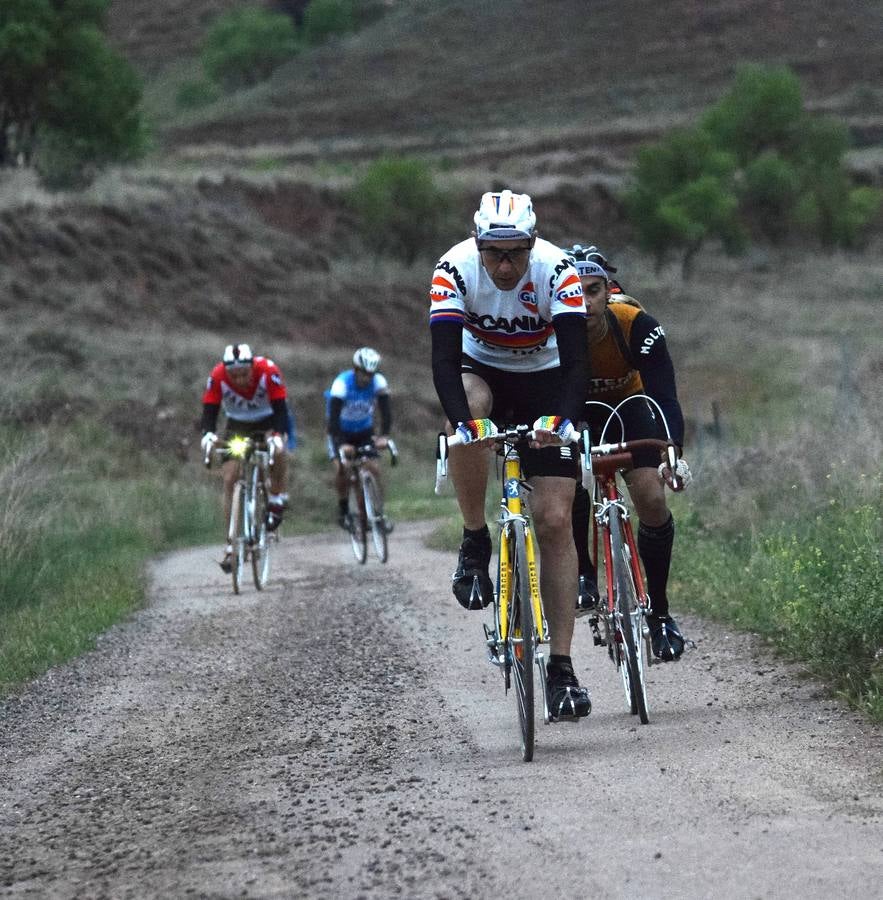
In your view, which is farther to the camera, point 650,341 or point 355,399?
point 355,399

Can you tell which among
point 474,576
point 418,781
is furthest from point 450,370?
point 418,781

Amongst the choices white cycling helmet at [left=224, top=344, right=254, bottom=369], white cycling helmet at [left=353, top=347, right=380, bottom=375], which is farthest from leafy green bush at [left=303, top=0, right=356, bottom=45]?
white cycling helmet at [left=224, top=344, right=254, bottom=369]

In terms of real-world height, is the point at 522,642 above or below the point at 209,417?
below

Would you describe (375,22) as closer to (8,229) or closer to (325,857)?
(8,229)

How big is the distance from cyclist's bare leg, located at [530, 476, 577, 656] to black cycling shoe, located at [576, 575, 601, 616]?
942 mm

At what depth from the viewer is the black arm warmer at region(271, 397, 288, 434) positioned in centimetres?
1495

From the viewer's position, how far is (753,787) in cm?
590

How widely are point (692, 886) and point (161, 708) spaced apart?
14.4 feet

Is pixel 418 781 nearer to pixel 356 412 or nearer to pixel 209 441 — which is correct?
pixel 209 441

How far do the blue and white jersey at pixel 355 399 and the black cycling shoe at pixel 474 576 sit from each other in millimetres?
10511

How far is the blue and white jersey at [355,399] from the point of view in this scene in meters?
17.8

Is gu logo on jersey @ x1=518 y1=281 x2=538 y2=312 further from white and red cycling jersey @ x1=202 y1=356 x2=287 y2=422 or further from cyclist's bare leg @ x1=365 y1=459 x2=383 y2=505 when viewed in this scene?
cyclist's bare leg @ x1=365 y1=459 x2=383 y2=505

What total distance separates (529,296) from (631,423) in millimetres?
1160

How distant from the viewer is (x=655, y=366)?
7.71 m
